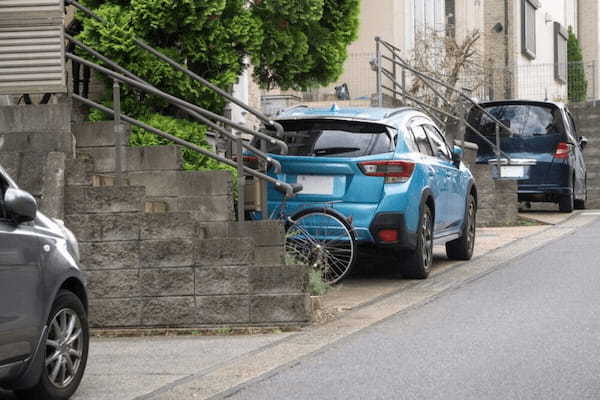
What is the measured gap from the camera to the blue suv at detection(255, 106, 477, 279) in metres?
12.9

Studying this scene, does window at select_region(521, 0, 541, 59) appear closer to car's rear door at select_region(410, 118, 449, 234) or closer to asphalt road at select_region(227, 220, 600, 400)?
car's rear door at select_region(410, 118, 449, 234)

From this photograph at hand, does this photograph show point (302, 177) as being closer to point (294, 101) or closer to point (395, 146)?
point (395, 146)

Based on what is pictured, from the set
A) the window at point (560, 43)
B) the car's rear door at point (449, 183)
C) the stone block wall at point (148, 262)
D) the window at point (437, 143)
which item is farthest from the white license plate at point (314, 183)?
the window at point (560, 43)

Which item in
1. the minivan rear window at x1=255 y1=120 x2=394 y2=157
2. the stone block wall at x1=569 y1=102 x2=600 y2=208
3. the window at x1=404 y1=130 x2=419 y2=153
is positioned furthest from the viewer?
the stone block wall at x1=569 y1=102 x2=600 y2=208

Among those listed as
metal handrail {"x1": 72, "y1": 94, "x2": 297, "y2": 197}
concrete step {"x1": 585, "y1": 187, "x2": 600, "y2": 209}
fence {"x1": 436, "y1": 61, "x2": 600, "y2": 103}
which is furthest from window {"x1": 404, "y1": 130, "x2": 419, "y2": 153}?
fence {"x1": 436, "y1": 61, "x2": 600, "y2": 103}

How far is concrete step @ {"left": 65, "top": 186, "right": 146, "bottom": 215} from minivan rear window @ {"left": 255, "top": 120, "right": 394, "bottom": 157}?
274cm

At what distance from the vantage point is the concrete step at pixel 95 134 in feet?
38.4

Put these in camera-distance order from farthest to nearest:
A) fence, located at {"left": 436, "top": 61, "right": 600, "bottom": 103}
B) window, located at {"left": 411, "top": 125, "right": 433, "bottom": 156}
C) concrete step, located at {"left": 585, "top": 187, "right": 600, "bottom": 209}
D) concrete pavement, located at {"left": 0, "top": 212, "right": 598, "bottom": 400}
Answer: fence, located at {"left": 436, "top": 61, "right": 600, "bottom": 103} < concrete step, located at {"left": 585, "top": 187, "right": 600, "bottom": 209} < window, located at {"left": 411, "top": 125, "right": 433, "bottom": 156} < concrete pavement, located at {"left": 0, "top": 212, "right": 598, "bottom": 400}

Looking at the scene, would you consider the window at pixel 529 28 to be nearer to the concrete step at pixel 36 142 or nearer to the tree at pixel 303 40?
the tree at pixel 303 40

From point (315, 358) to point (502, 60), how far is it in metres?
32.0

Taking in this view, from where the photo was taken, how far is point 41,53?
37.7ft

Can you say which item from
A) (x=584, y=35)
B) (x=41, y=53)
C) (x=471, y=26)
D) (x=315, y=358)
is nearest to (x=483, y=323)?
(x=315, y=358)

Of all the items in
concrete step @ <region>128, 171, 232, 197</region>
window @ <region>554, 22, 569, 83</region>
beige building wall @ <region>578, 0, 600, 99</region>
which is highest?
beige building wall @ <region>578, 0, 600, 99</region>

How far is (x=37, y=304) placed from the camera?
7219 mm
